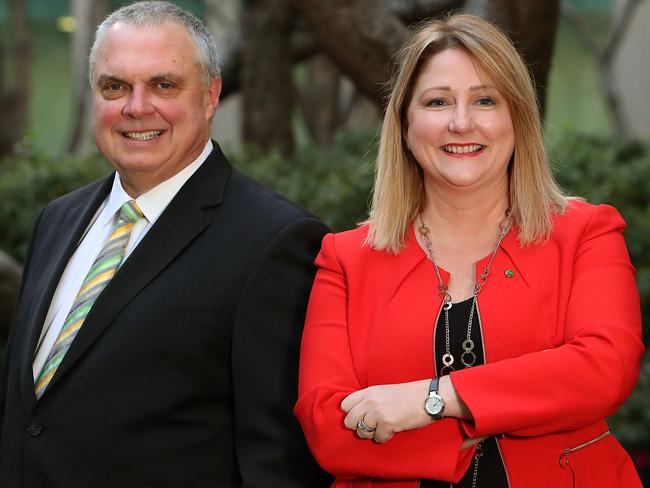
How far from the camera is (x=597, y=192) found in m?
6.87

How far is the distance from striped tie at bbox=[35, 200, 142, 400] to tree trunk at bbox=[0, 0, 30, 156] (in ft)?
66.3

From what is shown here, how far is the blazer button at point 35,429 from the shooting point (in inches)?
135

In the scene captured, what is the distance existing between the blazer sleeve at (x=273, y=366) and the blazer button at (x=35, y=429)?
61cm

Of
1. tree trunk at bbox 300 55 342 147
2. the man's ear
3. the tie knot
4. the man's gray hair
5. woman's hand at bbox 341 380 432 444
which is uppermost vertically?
tree trunk at bbox 300 55 342 147

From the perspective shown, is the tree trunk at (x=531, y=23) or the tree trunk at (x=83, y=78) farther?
the tree trunk at (x=83, y=78)

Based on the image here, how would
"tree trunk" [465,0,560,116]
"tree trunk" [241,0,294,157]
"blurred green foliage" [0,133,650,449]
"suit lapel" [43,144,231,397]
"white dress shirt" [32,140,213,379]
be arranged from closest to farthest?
"suit lapel" [43,144,231,397]
"white dress shirt" [32,140,213,379]
"tree trunk" [465,0,560,116]
"blurred green foliage" [0,133,650,449]
"tree trunk" [241,0,294,157]

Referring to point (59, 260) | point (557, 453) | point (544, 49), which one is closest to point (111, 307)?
point (59, 260)

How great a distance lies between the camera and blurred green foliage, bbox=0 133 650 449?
6078mm

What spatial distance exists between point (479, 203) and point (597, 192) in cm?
378

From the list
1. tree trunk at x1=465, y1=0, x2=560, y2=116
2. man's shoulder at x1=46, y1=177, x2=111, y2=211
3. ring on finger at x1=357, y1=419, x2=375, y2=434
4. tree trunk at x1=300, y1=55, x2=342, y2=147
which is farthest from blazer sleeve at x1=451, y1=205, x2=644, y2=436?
tree trunk at x1=300, y1=55, x2=342, y2=147

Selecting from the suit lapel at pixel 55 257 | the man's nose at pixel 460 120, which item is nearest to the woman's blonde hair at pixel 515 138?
the man's nose at pixel 460 120

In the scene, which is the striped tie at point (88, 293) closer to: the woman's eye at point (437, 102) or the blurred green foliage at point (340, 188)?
the woman's eye at point (437, 102)

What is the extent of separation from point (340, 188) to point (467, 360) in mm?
3521

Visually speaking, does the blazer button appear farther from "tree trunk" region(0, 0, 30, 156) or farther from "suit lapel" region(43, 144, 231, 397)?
"tree trunk" region(0, 0, 30, 156)
